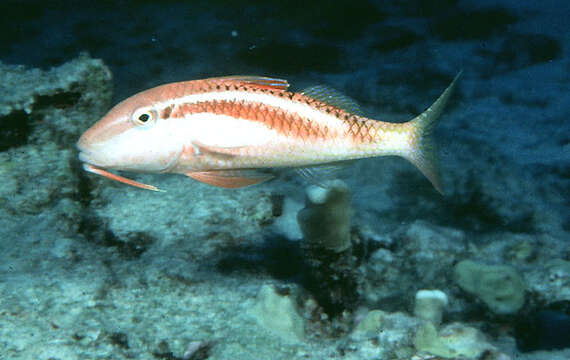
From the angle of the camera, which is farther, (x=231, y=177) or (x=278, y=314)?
(x=278, y=314)

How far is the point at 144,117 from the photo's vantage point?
6.36ft

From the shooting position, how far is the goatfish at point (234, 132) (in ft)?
6.32

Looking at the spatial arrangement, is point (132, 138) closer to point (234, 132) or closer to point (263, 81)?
point (234, 132)

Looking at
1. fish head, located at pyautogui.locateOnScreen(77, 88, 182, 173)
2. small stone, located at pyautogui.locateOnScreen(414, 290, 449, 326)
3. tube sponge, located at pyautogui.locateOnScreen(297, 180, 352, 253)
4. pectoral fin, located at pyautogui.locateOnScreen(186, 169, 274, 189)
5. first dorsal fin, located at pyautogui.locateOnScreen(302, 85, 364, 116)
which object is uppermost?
first dorsal fin, located at pyautogui.locateOnScreen(302, 85, 364, 116)

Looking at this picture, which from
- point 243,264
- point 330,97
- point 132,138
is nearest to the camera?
point 132,138

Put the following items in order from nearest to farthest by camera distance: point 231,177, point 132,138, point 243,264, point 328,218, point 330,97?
1. point 132,138
2. point 231,177
3. point 330,97
4. point 328,218
5. point 243,264

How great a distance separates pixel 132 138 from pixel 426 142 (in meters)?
1.92

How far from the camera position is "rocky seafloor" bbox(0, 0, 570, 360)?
8.29ft

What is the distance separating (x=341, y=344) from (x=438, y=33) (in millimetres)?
11045

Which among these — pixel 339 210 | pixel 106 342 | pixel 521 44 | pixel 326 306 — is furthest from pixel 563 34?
pixel 106 342

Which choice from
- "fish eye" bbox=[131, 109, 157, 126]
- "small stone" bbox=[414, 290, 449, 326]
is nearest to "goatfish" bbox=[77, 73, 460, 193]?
→ "fish eye" bbox=[131, 109, 157, 126]

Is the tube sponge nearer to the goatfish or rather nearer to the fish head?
the goatfish

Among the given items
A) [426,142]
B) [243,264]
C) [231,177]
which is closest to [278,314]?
[243,264]

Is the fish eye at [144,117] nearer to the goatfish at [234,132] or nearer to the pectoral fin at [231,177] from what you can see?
the goatfish at [234,132]
